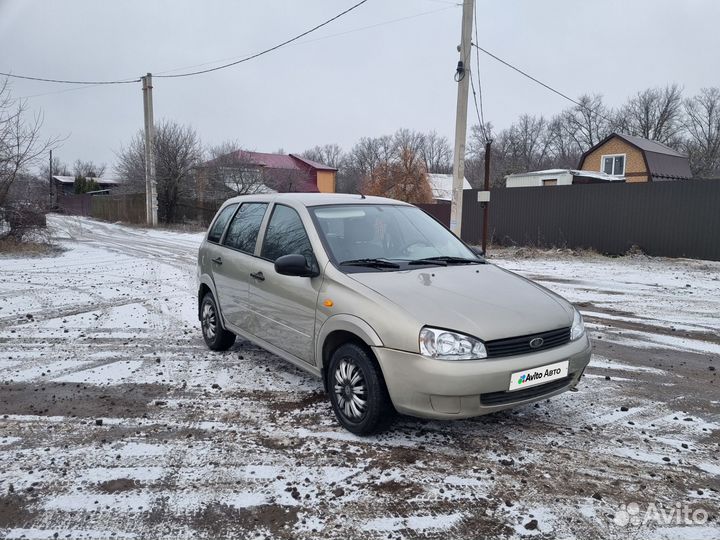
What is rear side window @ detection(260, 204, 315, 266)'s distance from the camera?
14.3 ft

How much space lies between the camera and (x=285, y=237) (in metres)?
4.62

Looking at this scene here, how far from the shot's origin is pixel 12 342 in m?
6.16

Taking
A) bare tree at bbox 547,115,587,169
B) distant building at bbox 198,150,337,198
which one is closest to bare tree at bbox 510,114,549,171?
bare tree at bbox 547,115,587,169

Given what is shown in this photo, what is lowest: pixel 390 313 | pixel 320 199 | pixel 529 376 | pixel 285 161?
pixel 529 376

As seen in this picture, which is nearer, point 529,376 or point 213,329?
point 529,376

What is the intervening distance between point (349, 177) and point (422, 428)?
71.3 meters

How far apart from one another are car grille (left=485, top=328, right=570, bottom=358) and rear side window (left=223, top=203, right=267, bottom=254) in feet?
8.61

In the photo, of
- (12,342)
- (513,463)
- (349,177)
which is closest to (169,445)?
(513,463)

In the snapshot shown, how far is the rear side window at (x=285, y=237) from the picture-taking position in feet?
14.3

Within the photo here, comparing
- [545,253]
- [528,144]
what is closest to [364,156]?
[528,144]

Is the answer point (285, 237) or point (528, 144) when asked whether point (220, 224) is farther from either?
point (528, 144)

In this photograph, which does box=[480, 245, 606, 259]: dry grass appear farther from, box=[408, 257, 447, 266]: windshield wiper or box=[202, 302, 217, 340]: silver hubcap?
box=[408, 257, 447, 266]: windshield wiper

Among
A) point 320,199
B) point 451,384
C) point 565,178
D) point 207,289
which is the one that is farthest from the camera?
point 565,178

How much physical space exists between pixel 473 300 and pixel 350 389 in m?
1.08
